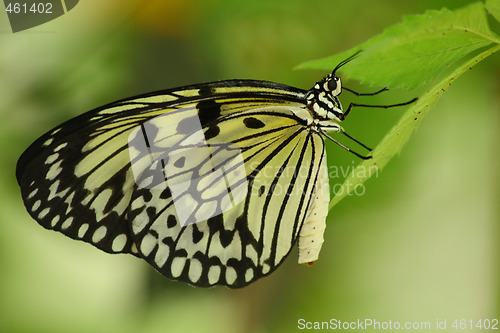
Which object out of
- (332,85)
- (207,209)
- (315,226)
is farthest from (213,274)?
(332,85)

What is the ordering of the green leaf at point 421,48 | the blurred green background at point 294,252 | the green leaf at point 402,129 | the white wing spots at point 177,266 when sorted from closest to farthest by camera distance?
the green leaf at point 421,48, the green leaf at point 402,129, the white wing spots at point 177,266, the blurred green background at point 294,252

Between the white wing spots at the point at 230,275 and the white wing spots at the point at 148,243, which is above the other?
the white wing spots at the point at 148,243

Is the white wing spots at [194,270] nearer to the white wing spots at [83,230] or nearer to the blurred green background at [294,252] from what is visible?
the white wing spots at [83,230]

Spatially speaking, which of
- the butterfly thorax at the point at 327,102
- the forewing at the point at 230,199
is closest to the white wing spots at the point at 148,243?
the forewing at the point at 230,199

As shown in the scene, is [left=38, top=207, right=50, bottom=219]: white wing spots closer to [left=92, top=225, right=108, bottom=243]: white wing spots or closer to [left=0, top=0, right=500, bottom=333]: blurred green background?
[left=92, top=225, right=108, bottom=243]: white wing spots

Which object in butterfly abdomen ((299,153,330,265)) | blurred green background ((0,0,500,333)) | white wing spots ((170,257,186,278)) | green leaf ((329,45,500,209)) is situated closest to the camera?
green leaf ((329,45,500,209))

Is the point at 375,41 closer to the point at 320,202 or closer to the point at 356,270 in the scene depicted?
the point at 320,202

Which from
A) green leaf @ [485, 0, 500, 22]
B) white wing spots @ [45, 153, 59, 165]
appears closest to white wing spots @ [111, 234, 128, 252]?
white wing spots @ [45, 153, 59, 165]
